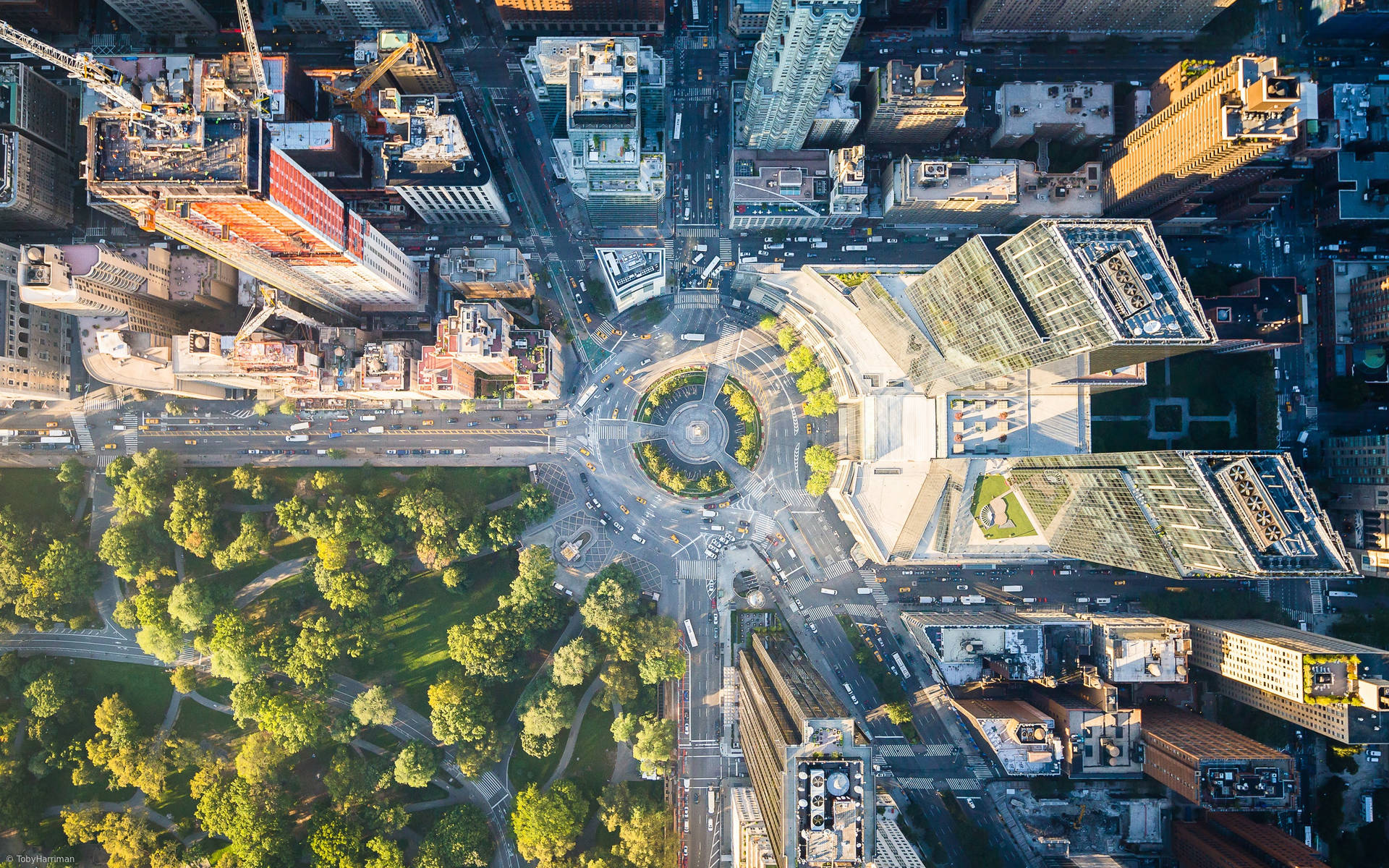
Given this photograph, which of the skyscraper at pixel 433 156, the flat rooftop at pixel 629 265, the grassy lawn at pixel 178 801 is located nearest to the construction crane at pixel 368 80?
the skyscraper at pixel 433 156

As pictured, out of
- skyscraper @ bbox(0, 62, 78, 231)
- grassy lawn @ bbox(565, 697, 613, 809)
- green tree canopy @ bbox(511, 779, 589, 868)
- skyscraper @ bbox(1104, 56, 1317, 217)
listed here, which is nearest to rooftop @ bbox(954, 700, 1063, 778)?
grassy lawn @ bbox(565, 697, 613, 809)

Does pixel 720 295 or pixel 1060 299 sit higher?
pixel 720 295

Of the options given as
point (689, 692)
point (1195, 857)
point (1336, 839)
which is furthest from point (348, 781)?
point (1336, 839)

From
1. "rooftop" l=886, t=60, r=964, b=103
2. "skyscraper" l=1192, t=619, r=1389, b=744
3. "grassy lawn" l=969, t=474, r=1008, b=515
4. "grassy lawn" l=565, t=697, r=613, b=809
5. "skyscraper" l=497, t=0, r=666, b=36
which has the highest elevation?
"skyscraper" l=497, t=0, r=666, b=36

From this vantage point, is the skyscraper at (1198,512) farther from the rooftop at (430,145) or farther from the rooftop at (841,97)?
the rooftop at (430,145)

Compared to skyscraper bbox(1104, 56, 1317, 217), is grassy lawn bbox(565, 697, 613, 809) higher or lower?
lower

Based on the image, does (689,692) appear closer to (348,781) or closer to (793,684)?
(793,684)

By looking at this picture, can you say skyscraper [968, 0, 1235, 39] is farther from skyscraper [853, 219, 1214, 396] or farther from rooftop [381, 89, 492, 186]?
rooftop [381, 89, 492, 186]
